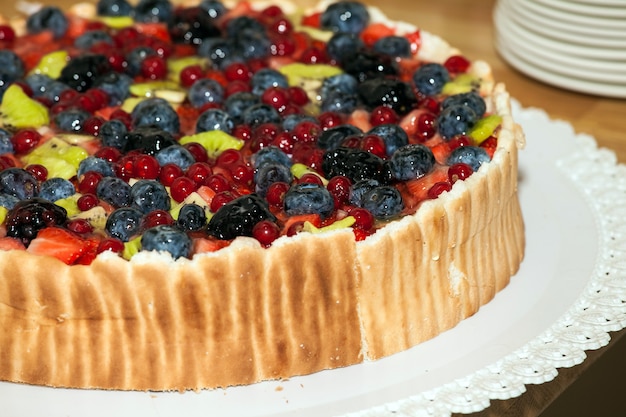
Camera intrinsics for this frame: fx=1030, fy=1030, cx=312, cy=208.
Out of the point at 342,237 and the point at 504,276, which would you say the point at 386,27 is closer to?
the point at 504,276

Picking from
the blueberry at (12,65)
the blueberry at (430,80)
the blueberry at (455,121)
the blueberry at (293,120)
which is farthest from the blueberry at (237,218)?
the blueberry at (12,65)

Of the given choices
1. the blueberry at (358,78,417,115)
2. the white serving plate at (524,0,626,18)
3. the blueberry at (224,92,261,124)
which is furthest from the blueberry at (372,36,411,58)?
the white serving plate at (524,0,626,18)

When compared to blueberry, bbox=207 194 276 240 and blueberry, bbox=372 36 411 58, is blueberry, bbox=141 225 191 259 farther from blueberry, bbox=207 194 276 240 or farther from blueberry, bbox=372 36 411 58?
blueberry, bbox=372 36 411 58

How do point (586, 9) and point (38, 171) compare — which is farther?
point (586, 9)

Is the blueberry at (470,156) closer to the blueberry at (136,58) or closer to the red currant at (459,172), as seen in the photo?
the red currant at (459,172)

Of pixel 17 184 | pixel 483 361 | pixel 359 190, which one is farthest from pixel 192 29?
pixel 483 361

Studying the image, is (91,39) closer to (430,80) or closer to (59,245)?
(430,80)
